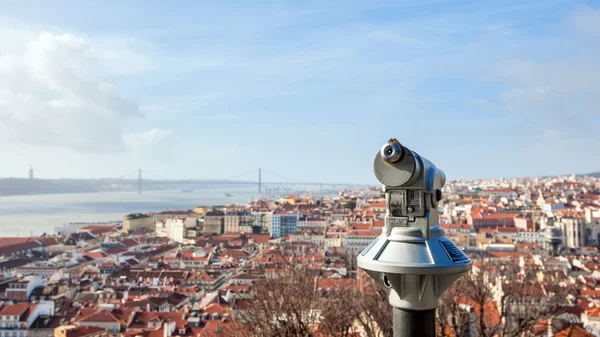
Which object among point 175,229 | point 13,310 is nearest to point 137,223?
point 175,229

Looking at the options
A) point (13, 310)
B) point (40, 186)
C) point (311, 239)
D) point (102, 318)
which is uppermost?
point (40, 186)

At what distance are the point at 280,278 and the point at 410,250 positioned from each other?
4930 mm

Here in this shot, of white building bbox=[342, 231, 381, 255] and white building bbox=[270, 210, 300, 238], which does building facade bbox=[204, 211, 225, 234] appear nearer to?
white building bbox=[270, 210, 300, 238]

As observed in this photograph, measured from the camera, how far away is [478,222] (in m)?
29.7

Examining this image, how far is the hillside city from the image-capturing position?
579 cm

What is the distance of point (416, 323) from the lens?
1.19 metres

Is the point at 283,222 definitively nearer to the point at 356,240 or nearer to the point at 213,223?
the point at 213,223

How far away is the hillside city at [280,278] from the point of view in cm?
579

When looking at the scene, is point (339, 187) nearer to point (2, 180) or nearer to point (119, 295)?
point (2, 180)

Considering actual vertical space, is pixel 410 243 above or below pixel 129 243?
above

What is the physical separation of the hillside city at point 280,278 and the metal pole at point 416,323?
3.34ft

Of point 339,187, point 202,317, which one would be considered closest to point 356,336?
point 202,317

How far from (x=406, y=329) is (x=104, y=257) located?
26.8 meters

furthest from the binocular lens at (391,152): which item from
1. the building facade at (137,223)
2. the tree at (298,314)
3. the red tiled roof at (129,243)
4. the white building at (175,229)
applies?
the building facade at (137,223)
